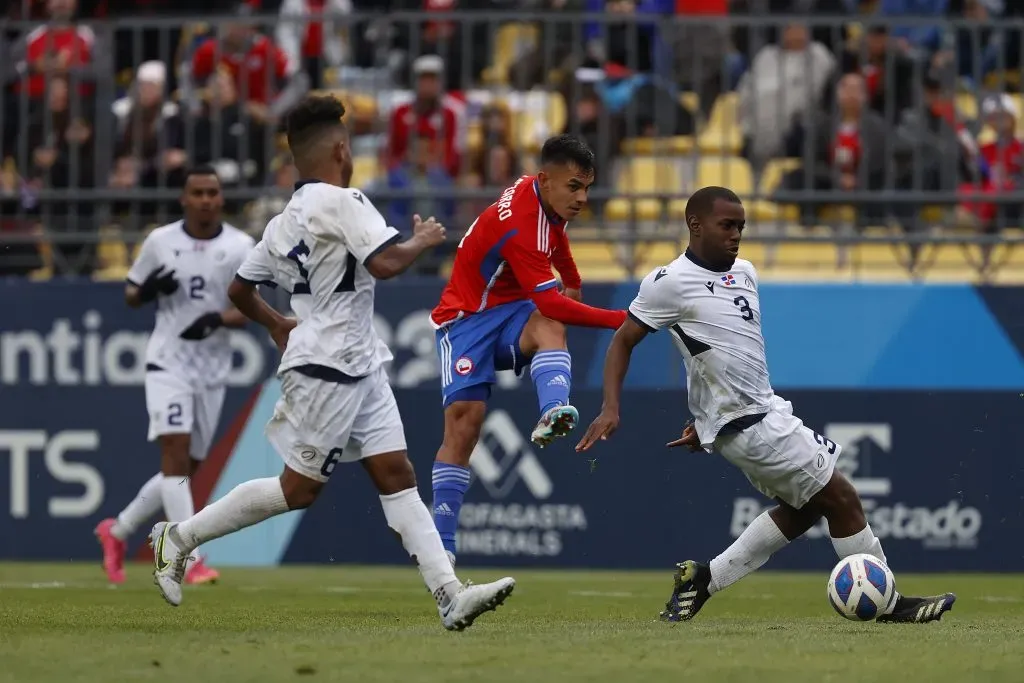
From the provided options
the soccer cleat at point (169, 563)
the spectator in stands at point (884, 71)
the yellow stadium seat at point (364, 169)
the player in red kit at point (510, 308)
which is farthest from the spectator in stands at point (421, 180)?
the soccer cleat at point (169, 563)

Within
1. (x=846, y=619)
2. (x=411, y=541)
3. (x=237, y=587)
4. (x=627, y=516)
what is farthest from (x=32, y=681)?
(x=627, y=516)

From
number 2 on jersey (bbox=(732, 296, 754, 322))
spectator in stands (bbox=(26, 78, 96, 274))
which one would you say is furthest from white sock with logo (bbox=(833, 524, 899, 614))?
spectator in stands (bbox=(26, 78, 96, 274))

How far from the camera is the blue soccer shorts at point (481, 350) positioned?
9.59 m

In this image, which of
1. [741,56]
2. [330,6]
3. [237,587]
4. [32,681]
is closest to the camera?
[32,681]

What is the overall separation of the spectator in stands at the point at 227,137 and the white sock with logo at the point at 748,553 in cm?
750

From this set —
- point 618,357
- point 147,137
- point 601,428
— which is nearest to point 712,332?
Result: point 618,357

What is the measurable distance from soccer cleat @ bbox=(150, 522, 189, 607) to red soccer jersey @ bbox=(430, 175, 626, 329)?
205cm

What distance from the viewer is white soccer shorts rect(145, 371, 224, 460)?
38.7 feet

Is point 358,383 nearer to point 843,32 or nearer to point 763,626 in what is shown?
point 763,626

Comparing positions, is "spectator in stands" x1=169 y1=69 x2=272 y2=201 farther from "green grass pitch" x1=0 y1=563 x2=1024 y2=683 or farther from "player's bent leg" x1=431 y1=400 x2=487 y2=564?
"player's bent leg" x1=431 y1=400 x2=487 y2=564

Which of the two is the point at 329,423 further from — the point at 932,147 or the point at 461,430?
the point at 932,147

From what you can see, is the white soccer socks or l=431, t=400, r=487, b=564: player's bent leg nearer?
the white soccer socks

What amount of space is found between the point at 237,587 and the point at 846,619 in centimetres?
420

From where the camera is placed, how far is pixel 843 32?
587 inches
